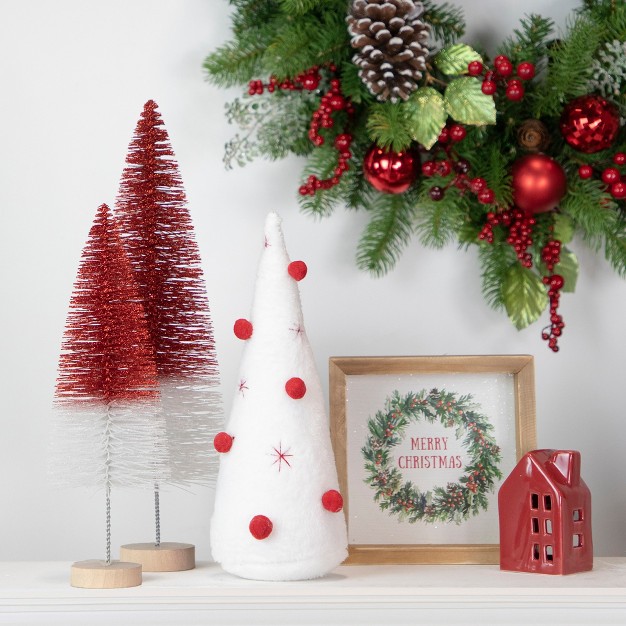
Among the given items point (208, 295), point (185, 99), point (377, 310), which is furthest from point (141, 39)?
point (377, 310)

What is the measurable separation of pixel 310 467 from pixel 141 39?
67 cm

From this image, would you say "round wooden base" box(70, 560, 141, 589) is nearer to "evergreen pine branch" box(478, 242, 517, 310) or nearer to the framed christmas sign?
the framed christmas sign

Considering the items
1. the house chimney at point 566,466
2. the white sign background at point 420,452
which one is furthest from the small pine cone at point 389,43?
the house chimney at point 566,466

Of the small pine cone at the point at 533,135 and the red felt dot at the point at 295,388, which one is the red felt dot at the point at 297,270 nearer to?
the red felt dot at the point at 295,388

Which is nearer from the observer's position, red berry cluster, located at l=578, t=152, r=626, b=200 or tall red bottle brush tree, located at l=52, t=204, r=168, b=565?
tall red bottle brush tree, located at l=52, t=204, r=168, b=565

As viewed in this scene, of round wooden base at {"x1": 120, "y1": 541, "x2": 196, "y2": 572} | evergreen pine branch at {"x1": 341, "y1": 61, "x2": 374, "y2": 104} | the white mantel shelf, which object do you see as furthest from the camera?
evergreen pine branch at {"x1": 341, "y1": 61, "x2": 374, "y2": 104}

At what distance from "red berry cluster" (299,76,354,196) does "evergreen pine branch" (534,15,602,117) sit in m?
0.25

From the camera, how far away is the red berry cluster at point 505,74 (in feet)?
3.49

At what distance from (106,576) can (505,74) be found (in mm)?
752

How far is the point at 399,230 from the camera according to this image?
1162mm

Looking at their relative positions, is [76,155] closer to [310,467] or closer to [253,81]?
[253,81]

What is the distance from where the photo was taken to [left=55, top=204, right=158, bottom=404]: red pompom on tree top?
3.00 feet


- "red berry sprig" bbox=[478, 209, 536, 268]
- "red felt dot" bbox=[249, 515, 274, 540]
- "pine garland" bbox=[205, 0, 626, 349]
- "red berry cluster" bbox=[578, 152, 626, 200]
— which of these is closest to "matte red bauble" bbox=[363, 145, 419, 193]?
"pine garland" bbox=[205, 0, 626, 349]

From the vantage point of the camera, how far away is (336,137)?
44.5 inches
